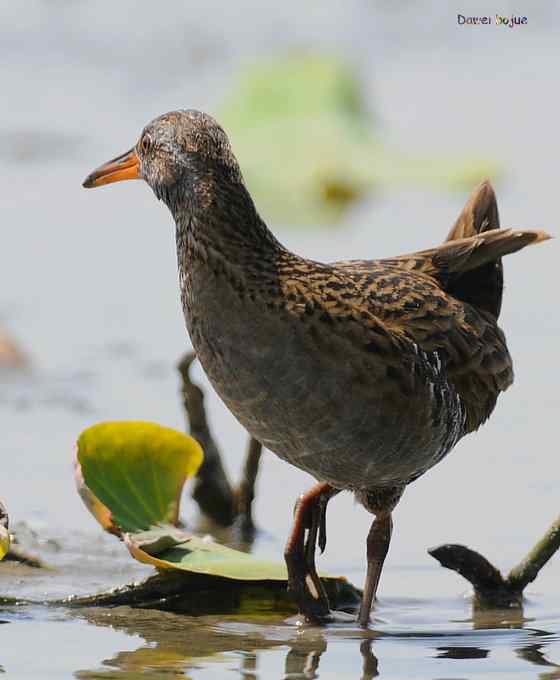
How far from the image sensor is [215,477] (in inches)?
296

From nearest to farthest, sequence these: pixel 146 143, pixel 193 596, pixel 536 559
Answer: pixel 146 143
pixel 193 596
pixel 536 559

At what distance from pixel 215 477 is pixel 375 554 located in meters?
1.08

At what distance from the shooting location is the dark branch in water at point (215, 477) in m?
7.34

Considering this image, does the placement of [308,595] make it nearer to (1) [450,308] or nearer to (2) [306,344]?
(2) [306,344]

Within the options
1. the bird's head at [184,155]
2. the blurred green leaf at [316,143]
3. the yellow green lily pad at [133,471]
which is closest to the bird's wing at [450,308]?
the bird's head at [184,155]

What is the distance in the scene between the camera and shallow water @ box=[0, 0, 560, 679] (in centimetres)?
605

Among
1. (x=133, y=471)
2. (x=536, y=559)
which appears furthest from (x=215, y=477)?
(x=536, y=559)

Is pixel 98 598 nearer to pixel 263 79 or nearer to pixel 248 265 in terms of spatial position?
pixel 248 265

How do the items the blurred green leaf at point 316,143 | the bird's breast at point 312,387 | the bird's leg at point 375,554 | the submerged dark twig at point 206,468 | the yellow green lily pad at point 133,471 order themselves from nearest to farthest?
the bird's breast at point 312,387 < the bird's leg at point 375,554 < the yellow green lily pad at point 133,471 < the submerged dark twig at point 206,468 < the blurred green leaf at point 316,143

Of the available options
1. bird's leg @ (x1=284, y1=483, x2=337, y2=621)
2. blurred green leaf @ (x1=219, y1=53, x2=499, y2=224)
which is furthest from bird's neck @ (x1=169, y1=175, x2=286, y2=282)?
blurred green leaf @ (x1=219, y1=53, x2=499, y2=224)

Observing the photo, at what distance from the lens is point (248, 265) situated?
5.93 m

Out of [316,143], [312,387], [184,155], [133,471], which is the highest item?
[316,143]

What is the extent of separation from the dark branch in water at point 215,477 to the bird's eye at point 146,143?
1.25m

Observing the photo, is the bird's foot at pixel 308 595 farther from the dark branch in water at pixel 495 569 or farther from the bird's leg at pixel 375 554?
the dark branch in water at pixel 495 569
